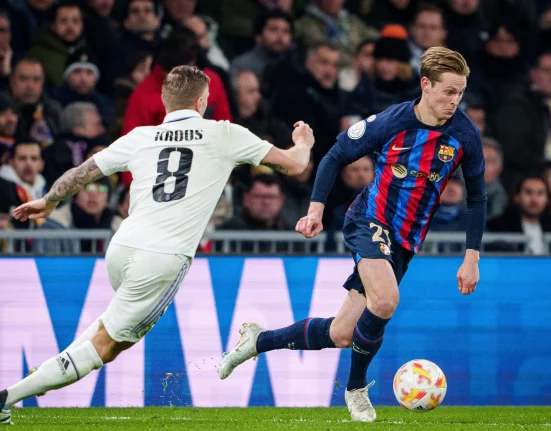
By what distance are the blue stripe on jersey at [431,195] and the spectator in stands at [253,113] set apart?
4.16 m

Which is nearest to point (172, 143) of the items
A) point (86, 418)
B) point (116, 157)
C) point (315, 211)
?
point (116, 157)

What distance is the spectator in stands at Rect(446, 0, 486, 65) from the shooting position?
41.5 ft

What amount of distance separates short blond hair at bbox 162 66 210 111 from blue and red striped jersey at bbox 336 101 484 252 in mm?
1120

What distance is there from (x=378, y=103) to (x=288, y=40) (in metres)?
1.15

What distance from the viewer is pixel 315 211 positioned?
21.2 feet

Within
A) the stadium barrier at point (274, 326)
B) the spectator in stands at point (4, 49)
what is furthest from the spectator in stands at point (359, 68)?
the stadium barrier at point (274, 326)

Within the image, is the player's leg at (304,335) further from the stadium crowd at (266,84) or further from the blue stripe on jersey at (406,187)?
the stadium crowd at (266,84)

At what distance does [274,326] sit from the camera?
812 centimetres

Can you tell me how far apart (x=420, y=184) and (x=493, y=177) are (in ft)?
15.7

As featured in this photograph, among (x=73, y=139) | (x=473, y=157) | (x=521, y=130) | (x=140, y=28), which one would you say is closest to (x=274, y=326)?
(x=473, y=157)

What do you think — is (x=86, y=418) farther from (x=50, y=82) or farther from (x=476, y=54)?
(x=476, y=54)

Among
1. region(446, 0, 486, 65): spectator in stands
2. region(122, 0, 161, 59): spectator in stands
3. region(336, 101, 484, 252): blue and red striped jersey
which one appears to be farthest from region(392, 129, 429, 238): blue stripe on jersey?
region(446, 0, 486, 65): spectator in stands

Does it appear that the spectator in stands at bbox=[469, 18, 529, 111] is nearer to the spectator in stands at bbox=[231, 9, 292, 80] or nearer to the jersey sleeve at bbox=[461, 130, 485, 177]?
the spectator in stands at bbox=[231, 9, 292, 80]

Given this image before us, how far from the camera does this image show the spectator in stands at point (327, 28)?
39.4ft
